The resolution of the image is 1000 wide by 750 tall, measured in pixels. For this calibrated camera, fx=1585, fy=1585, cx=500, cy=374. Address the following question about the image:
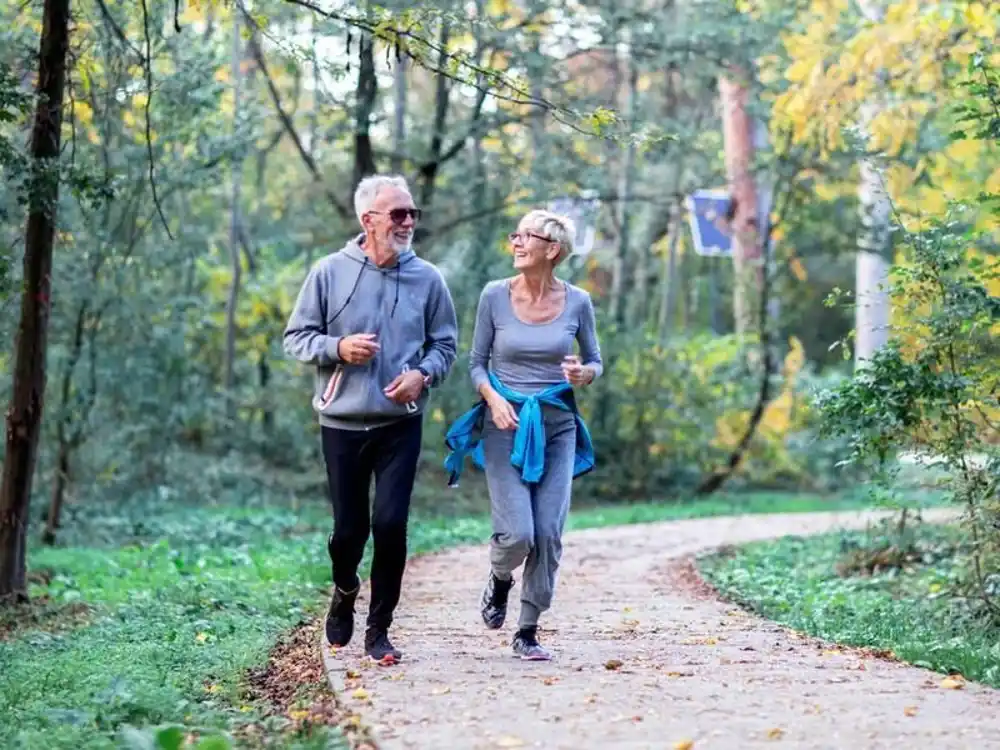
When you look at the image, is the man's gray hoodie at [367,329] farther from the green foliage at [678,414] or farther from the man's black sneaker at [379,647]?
the green foliage at [678,414]

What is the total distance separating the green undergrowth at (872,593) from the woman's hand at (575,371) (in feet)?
7.00

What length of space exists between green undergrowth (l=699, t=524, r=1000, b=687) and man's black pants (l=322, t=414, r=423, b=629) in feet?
8.63

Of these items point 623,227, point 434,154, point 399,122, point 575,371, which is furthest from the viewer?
point 623,227

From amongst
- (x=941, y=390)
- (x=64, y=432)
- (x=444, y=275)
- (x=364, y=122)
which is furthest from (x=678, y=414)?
(x=941, y=390)

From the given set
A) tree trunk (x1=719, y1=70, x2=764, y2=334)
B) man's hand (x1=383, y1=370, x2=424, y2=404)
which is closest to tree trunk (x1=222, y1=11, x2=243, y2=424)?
tree trunk (x1=719, y1=70, x2=764, y2=334)

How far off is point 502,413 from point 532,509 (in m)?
0.53

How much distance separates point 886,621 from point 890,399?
4.53 feet

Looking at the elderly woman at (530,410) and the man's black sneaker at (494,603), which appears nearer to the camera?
the elderly woman at (530,410)

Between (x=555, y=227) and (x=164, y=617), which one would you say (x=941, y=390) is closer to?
(x=555, y=227)

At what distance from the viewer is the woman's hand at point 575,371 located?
7.74 m

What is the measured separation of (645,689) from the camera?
22.0 ft

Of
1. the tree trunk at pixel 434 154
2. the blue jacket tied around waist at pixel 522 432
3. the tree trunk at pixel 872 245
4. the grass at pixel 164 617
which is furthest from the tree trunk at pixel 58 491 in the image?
the blue jacket tied around waist at pixel 522 432

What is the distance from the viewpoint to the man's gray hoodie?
24.3 ft

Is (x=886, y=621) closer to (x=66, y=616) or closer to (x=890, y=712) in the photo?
(x=890, y=712)
